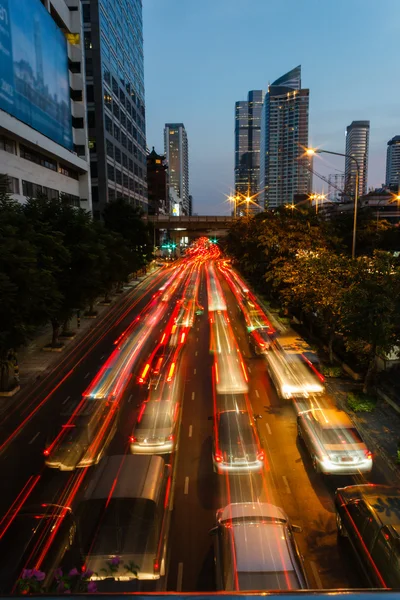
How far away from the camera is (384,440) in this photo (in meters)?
14.4

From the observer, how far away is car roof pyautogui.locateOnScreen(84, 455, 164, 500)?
9480 millimetres

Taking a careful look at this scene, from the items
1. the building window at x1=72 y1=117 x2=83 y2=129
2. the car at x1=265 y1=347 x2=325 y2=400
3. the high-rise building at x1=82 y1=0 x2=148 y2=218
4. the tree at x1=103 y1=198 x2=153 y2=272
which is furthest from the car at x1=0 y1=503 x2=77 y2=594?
the high-rise building at x1=82 y1=0 x2=148 y2=218

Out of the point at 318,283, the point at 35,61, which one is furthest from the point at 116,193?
the point at 318,283

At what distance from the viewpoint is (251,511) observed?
29.1 ft

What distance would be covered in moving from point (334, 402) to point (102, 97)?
69183 mm

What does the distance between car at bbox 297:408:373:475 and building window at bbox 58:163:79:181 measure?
45816 mm

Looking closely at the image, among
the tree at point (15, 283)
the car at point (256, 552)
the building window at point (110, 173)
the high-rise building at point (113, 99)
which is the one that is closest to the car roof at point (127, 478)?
the car at point (256, 552)

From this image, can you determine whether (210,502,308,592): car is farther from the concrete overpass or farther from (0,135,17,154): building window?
the concrete overpass

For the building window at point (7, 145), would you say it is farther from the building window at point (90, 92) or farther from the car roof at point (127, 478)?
the building window at point (90, 92)

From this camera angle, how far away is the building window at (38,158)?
4072 centimetres

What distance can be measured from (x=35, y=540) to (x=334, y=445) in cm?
862

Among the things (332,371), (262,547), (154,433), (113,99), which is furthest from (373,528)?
(113,99)

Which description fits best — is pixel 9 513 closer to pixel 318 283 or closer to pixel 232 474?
pixel 232 474

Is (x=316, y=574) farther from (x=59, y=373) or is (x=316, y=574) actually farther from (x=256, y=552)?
(x=59, y=373)
